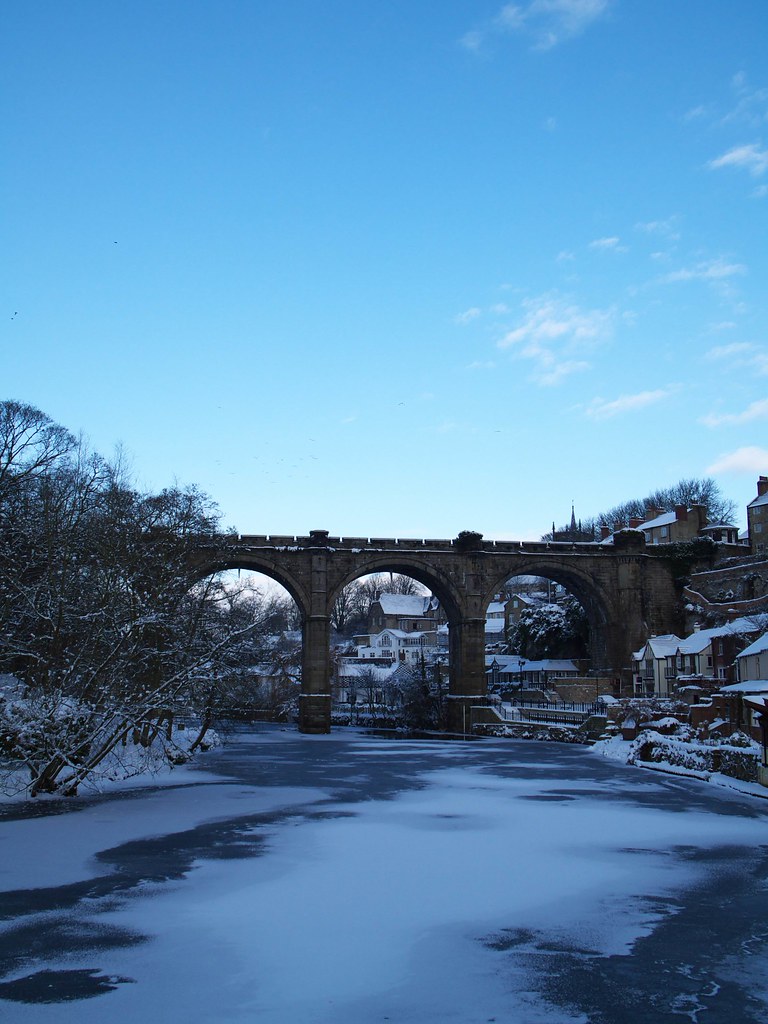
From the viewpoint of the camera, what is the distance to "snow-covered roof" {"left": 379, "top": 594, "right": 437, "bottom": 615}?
333 ft

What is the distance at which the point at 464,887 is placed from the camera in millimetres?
10656

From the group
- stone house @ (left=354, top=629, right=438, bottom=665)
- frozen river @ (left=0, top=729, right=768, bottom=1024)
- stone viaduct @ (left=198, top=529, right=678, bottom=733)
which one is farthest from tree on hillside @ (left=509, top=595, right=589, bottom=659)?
frozen river @ (left=0, top=729, right=768, bottom=1024)

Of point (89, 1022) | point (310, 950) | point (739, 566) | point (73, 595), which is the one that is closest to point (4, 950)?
point (89, 1022)

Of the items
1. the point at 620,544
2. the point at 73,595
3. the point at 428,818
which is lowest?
the point at 428,818

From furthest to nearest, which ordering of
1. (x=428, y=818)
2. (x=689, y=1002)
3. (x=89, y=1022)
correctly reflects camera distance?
1. (x=428, y=818)
2. (x=689, y=1002)
3. (x=89, y=1022)

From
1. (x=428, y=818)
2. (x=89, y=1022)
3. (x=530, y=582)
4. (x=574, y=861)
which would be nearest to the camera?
(x=89, y=1022)

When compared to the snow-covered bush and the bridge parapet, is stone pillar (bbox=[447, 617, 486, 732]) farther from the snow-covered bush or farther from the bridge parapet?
the snow-covered bush

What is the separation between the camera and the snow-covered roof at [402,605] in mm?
101625

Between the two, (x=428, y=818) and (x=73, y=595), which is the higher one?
(x=73, y=595)

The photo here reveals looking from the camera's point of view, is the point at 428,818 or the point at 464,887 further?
the point at 428,818

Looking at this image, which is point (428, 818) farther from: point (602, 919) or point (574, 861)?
point (602, 919)

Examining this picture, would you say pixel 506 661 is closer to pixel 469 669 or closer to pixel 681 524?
pixel 681 524

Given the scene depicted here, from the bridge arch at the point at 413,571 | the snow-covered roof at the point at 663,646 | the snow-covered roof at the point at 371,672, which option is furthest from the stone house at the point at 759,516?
the snow-covered roof at the point at 371,672

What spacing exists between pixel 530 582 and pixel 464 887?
105m
